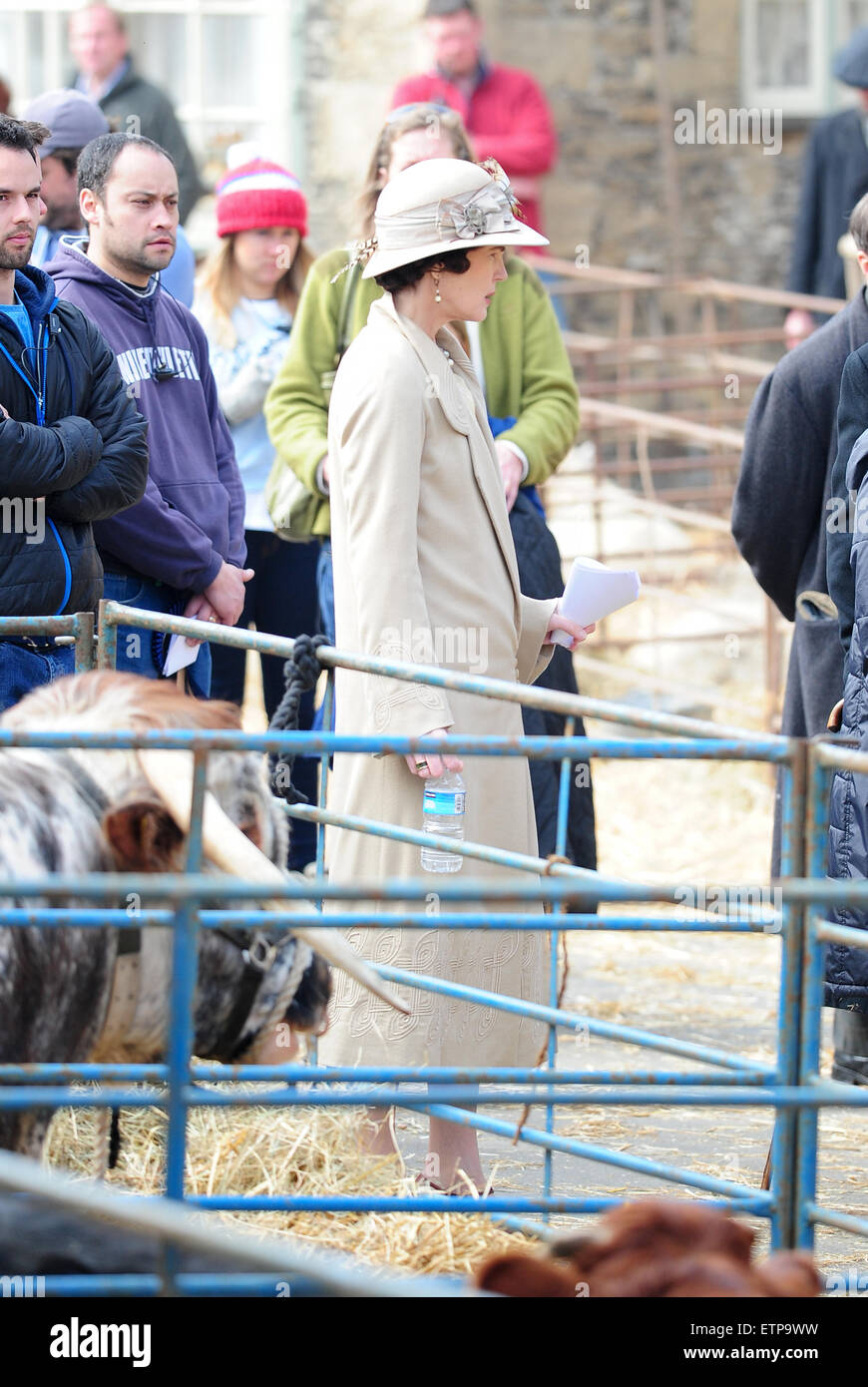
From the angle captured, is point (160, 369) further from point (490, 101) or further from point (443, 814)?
point (490, 101)

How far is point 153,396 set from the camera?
4.72m

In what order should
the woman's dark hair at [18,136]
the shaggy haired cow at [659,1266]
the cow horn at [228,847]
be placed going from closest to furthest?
the shaggy haired cow at [659,1266] < the cow horn at [228,847] < the woman's dark hair at [18,136]

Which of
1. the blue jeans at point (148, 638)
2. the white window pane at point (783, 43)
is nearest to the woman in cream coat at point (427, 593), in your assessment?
the blue jeans at point (148, 638)

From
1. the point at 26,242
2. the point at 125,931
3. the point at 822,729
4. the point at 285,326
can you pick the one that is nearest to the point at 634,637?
the point at 285,326

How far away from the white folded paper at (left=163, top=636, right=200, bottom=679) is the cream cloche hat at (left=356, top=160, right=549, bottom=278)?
1.07 meters

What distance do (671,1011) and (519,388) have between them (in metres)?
2.05

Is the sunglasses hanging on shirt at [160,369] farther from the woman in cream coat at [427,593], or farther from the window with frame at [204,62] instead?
the window with frame at [204,62]

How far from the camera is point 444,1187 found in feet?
12.9

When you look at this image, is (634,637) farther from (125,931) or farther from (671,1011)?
(125,931)

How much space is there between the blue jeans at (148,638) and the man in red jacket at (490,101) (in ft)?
18.7

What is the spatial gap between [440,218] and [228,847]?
166 centimetres

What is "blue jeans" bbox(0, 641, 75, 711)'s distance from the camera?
404cm

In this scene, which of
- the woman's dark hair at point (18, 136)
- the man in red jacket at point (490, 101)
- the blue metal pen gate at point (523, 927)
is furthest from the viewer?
the man in red jacket at point (490, 101)

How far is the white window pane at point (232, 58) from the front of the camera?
39.1ft
